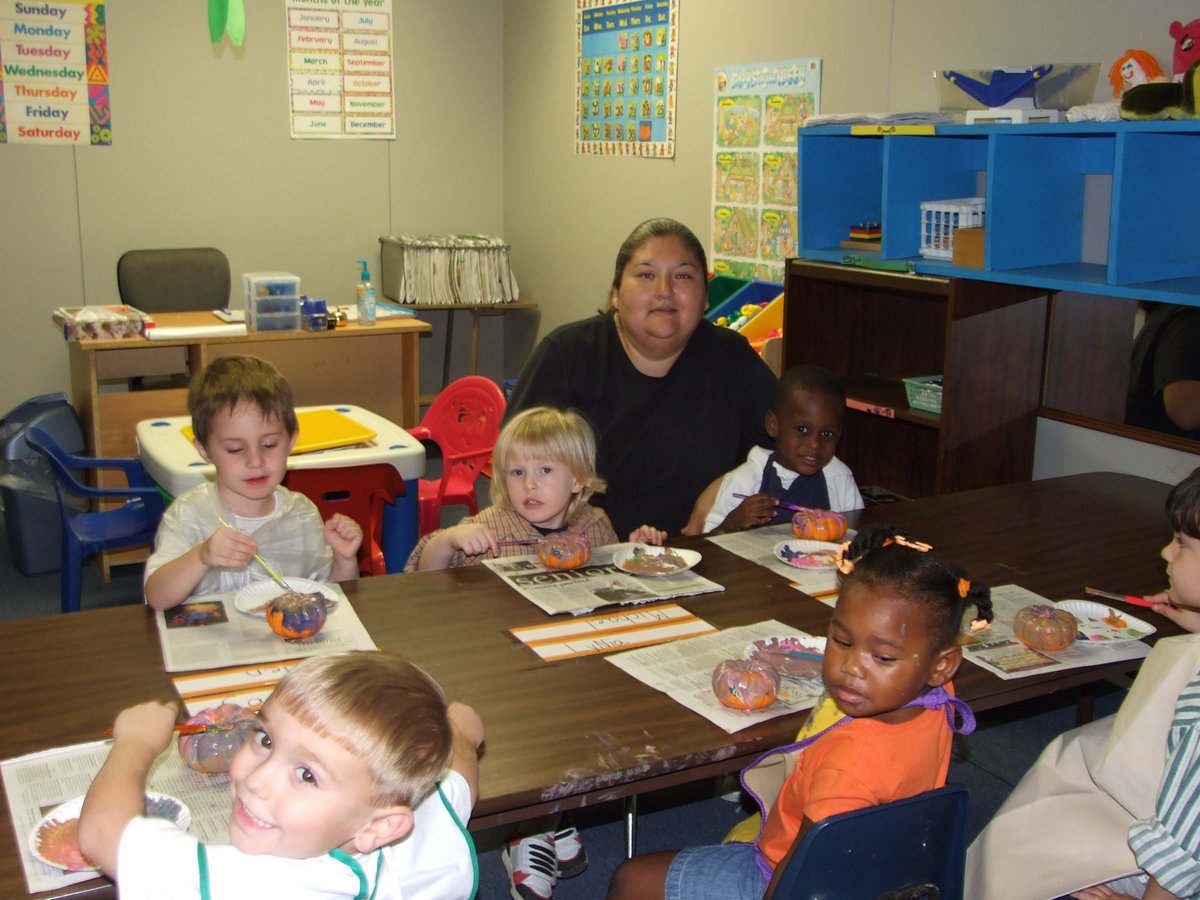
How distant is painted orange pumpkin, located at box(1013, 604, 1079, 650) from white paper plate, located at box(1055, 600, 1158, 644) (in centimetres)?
6

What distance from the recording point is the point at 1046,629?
179 cm

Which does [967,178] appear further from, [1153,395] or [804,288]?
[1153,395]

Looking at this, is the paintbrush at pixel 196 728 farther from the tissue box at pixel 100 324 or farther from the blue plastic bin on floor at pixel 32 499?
the tissue box at pixel 100 324

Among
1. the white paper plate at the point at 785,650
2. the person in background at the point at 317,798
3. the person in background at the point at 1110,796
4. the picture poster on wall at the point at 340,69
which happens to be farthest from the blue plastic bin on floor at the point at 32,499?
the person in background at the point at 1110,796

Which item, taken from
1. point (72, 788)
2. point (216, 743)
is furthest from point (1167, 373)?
point (72, 788)

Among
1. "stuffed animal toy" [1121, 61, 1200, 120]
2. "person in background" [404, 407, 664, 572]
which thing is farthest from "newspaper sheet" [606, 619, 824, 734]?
"stuffed animal toy" [1121, 61, 1200, 120]

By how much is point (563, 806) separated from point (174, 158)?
5.05m

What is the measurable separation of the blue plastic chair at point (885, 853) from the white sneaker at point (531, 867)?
1040 millimetres

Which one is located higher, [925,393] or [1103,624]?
[925,393]

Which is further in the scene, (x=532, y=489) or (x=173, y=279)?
(x=173, y=279)

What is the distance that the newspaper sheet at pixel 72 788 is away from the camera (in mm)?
1182

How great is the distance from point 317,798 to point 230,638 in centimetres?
78

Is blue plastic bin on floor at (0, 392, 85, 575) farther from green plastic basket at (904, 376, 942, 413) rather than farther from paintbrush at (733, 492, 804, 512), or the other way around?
green plastic basket at (904, 376, 942, 413)

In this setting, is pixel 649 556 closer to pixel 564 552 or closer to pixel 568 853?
pixel 564 552
